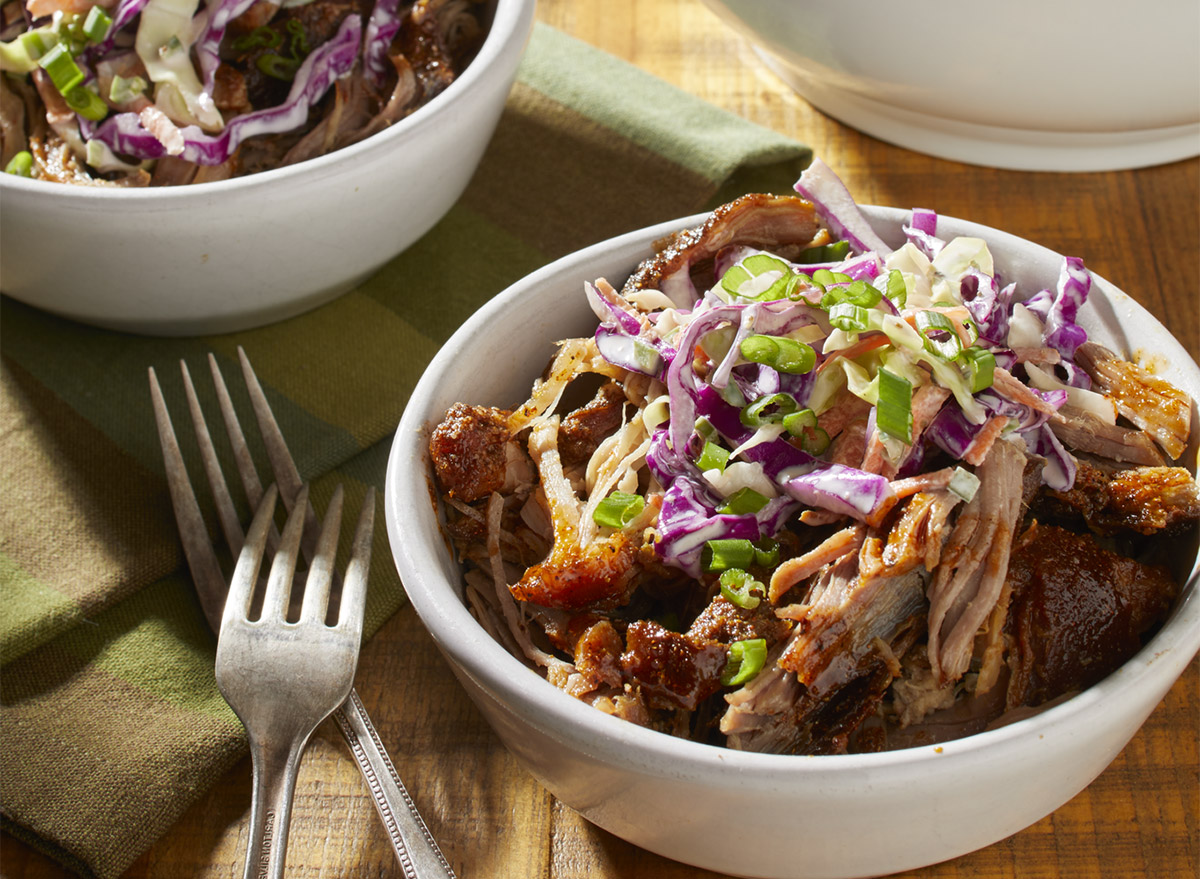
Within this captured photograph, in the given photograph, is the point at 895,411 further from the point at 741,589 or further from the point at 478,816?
the point at 478,816

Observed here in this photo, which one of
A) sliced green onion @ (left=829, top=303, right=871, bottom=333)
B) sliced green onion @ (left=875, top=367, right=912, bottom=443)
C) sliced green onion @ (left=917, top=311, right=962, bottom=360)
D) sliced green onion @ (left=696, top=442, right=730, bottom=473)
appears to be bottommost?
sliced green onion @ (left=696, top=442, right=730, bottom=473)

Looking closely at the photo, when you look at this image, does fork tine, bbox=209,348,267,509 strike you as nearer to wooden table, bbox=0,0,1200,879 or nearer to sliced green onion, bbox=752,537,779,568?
wooden table, bbox=0,0,1200,879

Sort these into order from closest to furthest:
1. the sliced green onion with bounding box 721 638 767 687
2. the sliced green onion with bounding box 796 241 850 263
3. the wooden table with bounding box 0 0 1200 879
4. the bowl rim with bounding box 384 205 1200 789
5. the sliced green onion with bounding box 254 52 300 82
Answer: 1. the bowl rim with bounding box 384 205 1200 789
2. the sliced green onion with bounding box 721 638 767 687
3. the wooden table with bounding box 0 0 1200 879
4. the sliced green onion with bounding box 796 241 850 263
5. the sliced green onion with bounding box 254 52 300 82

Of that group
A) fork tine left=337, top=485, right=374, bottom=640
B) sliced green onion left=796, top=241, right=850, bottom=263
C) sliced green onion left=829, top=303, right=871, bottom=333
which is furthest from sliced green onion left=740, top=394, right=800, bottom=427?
fork tine left=337, top=485, right=374, bottom=640

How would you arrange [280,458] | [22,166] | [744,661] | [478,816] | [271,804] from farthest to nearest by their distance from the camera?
1. [22,166]
2. [280,458]
3. [478,816]
4. [271,804]
5. [744,661]

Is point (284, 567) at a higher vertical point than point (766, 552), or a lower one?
lower

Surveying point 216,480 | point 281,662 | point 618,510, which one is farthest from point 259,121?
point 618,510

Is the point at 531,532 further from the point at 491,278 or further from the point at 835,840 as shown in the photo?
the point at 491,278
